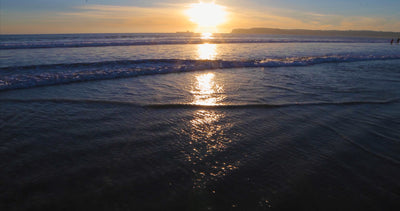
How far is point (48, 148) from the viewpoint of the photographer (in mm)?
3305

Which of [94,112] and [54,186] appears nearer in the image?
[54,186]

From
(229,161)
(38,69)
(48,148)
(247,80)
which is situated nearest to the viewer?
(229,161)

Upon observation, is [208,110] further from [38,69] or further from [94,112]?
[38,69]

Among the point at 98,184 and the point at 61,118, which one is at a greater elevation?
the point at 61,118

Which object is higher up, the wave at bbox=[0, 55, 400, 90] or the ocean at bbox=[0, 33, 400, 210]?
the wave at bbox=[0, 55, 400, 90]

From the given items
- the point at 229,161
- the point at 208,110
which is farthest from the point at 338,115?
the point at 229,161

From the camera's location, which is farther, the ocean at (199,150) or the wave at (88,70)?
the wave at (88,70)

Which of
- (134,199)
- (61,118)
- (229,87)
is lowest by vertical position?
(134,199)

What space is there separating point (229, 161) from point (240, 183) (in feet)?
1.52

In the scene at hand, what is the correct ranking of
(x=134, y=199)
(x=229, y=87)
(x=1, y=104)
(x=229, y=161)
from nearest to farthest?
(x=134, y=199)
(x=229, y=161)
(x=1, y=104)
(x=229, y=87)

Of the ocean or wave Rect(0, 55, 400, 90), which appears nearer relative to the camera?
the ocean

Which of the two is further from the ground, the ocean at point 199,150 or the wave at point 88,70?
the wave at point 88,70

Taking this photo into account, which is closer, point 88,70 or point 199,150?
point 199,150

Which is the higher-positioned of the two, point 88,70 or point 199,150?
point 88,70
